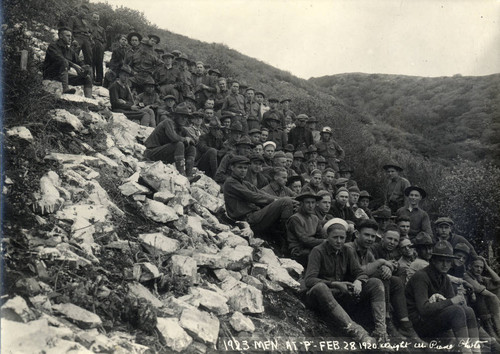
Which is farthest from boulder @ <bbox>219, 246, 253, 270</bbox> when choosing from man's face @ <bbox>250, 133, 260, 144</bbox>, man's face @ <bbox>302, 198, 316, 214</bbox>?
man's face @ <bbox>250, 133, 260, 144</bbox>

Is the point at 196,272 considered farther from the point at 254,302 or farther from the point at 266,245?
the point at 266,245

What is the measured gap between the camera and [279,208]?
6.84 metres

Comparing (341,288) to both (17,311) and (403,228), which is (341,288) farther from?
(17,311)

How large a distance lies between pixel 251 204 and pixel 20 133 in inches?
141

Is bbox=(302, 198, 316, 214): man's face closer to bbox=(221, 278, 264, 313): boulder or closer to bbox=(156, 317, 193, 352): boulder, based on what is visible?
bbox=(221, 278, 264, 313): boulder

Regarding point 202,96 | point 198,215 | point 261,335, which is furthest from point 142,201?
point 202,96

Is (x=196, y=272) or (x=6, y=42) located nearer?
(x=196, y=272)

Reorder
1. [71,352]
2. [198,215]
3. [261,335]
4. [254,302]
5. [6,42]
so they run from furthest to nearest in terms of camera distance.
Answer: [198,215] → [6,42] → [254,302] → [261,335] → [71,352]

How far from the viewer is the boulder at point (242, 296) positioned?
15.0 feet

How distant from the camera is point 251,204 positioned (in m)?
7.18

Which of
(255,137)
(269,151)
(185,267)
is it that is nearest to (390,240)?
(185,267)

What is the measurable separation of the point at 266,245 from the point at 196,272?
7.56 feet

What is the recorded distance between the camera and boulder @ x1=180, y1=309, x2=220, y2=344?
12.6ft

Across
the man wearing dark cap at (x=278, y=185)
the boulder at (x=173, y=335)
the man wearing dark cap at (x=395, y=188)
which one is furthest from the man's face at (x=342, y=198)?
the boulder at (x=173, y=335)
